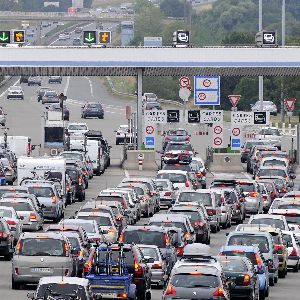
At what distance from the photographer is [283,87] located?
125 metres

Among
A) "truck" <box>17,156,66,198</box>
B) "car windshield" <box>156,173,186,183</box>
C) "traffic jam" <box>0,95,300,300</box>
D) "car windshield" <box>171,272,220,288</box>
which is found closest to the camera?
"car windshield" <box>171,272,220,288</box>

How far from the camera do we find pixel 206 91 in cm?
9244

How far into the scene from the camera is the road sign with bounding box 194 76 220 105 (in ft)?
302

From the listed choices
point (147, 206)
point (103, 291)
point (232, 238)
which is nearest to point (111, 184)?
point (147, 206)

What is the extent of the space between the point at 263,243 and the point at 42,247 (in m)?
5.86

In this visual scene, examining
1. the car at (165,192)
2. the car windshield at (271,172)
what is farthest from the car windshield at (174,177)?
the car windshield at (271,172)

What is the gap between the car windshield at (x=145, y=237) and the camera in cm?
4259

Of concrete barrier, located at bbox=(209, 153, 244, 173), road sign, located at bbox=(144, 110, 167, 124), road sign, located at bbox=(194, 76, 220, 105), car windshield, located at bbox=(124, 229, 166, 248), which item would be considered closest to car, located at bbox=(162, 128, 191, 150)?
road sign, located at bbox=(194, 76, 220, 105)

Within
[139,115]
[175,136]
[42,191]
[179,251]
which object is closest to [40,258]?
[179,251]

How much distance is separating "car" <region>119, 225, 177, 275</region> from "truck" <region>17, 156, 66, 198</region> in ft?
69.4

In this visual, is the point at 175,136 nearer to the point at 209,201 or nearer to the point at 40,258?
the point at 209,201

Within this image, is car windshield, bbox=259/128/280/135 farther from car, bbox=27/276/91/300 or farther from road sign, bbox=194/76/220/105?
car, bbox=27/276/91/300

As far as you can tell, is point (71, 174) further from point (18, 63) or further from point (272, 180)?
point (18, 63)

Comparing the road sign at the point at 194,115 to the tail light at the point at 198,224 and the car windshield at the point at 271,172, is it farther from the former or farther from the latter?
the tail light at the point at 198,224
